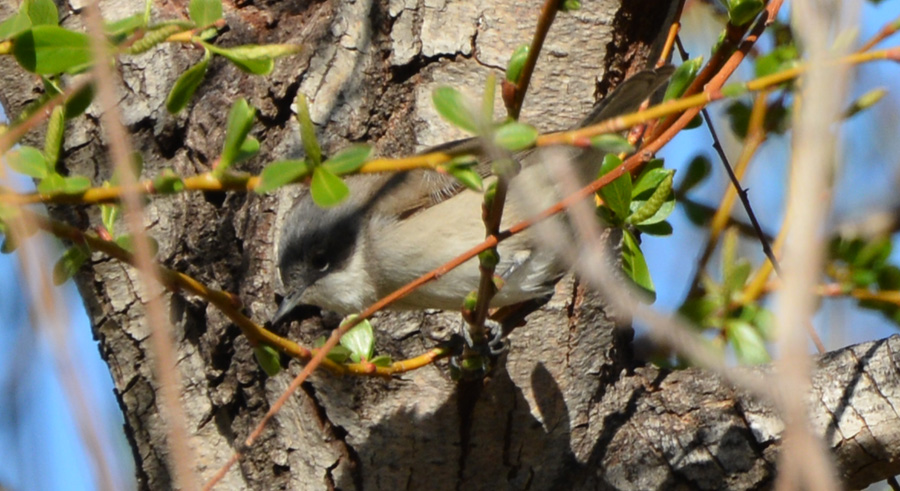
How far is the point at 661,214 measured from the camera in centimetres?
180

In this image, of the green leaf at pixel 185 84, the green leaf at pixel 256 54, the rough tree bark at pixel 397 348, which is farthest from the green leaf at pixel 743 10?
the green leaf at pixel 185 84

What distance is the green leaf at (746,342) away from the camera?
2.13 meters

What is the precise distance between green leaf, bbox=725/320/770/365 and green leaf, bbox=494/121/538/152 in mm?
1158

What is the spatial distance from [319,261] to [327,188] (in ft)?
4.11

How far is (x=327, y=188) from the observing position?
1.23m

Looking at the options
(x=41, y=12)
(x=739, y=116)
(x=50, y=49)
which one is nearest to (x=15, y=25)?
(x=41, y=12)

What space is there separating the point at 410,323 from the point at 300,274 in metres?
0.30

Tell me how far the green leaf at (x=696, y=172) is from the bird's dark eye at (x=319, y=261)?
993 millimetres

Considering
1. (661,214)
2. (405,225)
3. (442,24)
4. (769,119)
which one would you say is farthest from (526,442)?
(769,119)

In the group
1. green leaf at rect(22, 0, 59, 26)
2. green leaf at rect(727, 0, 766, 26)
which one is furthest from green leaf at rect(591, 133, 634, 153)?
green leaf at rect(22, 0, 59, 26)

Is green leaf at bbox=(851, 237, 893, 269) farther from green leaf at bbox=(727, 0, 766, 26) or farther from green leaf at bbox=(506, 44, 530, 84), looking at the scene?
green leaf at bbox=(506, 44, 530, 84)

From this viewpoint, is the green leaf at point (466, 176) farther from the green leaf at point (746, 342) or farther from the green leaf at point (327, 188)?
the green leaf at point (746, 342)

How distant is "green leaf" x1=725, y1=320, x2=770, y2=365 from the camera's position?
7.00 ft

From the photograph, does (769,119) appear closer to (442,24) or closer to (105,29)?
(442,24)
